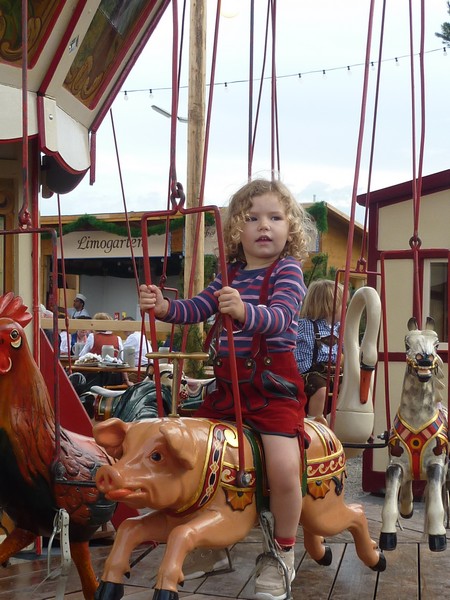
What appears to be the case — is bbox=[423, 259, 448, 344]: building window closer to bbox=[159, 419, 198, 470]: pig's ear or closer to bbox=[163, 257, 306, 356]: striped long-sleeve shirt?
bbox=[163, 257, 306, 356]: striped long-sleeve shirt

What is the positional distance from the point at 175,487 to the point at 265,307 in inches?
23.8

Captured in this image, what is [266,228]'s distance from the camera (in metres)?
2.61

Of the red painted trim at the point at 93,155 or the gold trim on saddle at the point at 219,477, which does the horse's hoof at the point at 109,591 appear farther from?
the red painted trim at the point at 93,155

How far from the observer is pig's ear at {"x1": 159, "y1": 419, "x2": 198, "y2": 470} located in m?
2.11

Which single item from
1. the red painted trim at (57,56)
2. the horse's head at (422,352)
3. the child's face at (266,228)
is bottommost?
the horse's head at (422,352)

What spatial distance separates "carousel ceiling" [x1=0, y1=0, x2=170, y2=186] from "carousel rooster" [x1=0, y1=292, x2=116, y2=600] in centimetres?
117

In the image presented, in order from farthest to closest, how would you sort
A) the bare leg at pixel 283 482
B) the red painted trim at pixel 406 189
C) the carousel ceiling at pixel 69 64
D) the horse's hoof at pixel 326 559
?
the red painted trim at pixel 406 189, the carousel ceiling at pixel 69 64, the horse's hoof at pixel 326 559, the bare leg at pixel 283 482

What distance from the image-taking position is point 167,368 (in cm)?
471

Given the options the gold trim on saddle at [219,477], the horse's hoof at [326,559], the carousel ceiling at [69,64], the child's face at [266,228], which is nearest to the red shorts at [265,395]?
the gold trim on saddle at [219,477]

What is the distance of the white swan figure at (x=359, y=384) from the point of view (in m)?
3.38

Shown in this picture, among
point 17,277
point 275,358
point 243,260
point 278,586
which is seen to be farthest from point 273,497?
point 17,277

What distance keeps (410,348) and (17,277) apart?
2.00m

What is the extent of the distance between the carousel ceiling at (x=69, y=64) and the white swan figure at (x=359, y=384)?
1.63 meters

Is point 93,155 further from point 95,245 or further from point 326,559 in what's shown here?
point 95,245
